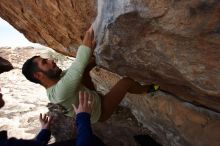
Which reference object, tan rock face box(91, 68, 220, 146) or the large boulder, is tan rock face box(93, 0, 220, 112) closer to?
the large boulder

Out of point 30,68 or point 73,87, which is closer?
point 73,87

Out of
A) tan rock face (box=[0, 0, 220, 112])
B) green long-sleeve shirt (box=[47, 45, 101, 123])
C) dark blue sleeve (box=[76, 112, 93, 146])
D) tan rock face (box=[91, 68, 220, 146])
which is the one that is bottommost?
tan rock face (box=[91, 68, 220, 146])

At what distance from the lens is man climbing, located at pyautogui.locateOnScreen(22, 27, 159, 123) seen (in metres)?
4.15

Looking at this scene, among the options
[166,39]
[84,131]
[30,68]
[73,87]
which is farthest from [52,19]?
[166,39]

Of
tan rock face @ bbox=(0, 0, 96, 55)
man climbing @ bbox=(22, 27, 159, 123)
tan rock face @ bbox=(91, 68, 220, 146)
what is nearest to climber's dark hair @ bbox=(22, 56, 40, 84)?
man climbing @ bbox=(22, 27, 159, 123)

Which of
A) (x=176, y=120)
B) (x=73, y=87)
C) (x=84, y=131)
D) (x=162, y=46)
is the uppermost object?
(x=162, y=46)

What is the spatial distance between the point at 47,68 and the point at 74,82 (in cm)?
39

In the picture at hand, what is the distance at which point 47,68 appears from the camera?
14.4 ft

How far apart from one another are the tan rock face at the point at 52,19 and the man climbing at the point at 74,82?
32.7 inches

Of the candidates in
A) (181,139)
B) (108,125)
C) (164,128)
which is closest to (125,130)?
(108,125)

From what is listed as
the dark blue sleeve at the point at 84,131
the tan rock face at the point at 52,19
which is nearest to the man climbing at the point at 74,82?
the dark blue sleeve at the point at 84,131

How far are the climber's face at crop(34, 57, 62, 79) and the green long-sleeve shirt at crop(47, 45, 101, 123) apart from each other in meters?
0.12

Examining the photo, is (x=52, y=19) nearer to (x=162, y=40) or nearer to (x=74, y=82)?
(x=74, y=82)

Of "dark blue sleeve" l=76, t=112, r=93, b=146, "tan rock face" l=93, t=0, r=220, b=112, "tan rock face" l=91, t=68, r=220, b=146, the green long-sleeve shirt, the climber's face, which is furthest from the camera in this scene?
"tan rock face" l=91, t=68, r=220, b=146
